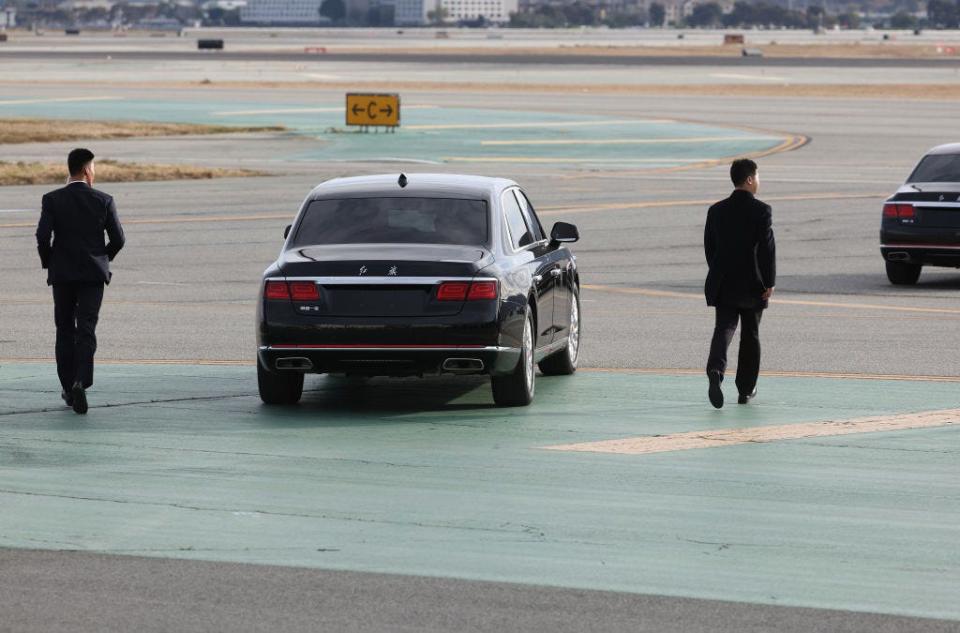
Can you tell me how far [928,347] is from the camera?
596 inches

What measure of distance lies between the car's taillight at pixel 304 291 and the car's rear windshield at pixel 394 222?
0.67 metres

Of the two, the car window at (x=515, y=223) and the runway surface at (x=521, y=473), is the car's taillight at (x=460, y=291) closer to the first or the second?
the runway surface at (x=521, y=473)

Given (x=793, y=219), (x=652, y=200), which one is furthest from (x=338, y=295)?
(x=652, y=200)

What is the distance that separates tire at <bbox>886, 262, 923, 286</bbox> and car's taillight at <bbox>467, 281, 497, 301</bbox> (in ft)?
33.4

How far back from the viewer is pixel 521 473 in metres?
9.77

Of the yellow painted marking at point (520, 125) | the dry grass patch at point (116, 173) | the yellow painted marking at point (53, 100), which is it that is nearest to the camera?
the dry grass patch at point (116, 173)

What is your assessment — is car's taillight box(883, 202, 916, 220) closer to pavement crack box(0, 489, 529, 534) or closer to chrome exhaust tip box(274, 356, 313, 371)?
chrome exhaust tip box(274, 356, 313, 371)

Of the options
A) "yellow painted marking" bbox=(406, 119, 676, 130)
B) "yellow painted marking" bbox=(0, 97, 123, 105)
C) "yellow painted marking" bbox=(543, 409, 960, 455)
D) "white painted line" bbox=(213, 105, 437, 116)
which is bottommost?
"yellow painted marking" bbox=(0, 97, 123, 105)

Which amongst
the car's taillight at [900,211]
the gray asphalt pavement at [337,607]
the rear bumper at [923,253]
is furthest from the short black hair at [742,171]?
the car's taillight at [900,211]

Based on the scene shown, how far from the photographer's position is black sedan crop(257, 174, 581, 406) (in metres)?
11.5

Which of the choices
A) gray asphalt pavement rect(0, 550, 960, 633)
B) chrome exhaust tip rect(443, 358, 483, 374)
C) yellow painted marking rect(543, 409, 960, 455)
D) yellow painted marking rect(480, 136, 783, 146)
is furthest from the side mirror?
yellow painted marking rect(480, 136, 783, 146)

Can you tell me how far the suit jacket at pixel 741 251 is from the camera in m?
11.9

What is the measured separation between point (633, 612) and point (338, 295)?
5.12 m

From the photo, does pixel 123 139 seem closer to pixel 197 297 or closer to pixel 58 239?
pixel 197 297
